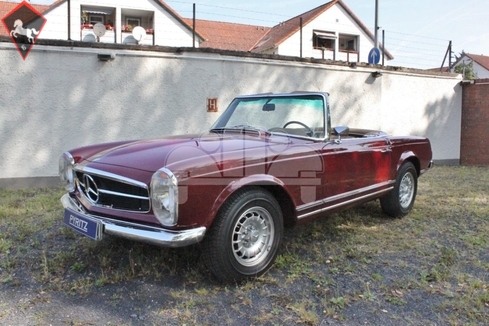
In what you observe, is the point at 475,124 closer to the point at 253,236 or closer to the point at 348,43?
the point at 253,236

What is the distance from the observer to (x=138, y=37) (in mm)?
9000

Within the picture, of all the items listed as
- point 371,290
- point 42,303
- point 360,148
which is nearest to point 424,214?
point 360,148

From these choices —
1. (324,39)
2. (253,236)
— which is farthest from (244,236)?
(324,39)

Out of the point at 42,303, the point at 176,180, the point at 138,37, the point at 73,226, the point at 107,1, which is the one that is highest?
the point at 107,1

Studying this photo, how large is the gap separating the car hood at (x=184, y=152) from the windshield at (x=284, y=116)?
0.95 ft

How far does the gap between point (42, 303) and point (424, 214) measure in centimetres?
451

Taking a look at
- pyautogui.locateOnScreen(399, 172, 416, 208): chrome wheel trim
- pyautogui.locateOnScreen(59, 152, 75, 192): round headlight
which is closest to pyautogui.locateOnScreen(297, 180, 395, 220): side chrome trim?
pyautogui.locateOnScreen(399, 172, 416, 208): chrome wheel trim

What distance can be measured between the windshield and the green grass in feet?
3.80

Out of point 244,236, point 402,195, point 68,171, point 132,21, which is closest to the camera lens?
point 244,236

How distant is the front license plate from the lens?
2779 millimetres

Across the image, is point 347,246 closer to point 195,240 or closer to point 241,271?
point 241,271

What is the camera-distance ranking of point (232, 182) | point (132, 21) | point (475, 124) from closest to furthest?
1. point (232, 182)
2. point (475, 124)
3. point (132, 21)

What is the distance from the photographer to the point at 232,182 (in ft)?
9.23

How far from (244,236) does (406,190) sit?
2966mm
